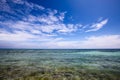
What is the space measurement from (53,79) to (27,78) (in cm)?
242

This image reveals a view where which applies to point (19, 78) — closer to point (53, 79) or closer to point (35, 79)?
point (35, 79)

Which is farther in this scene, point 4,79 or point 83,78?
point 83,78

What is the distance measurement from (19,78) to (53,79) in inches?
123

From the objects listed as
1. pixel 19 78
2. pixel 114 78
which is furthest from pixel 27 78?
pixel 114 78

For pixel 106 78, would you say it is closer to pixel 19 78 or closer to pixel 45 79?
pixel 45 79

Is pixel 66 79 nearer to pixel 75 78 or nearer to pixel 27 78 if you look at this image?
pixel 75 78

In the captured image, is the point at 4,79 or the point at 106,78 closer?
the point at 4,79

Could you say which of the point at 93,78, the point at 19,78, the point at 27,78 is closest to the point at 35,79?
the point at 27,78

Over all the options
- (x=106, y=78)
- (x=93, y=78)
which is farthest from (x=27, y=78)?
(x=106, y=78)

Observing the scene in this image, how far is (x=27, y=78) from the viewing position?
1033cm

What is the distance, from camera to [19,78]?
10273mm

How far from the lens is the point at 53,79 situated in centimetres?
1022

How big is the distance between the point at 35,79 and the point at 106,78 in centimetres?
660

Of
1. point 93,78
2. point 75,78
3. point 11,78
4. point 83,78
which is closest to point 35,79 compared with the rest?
point 11,78
